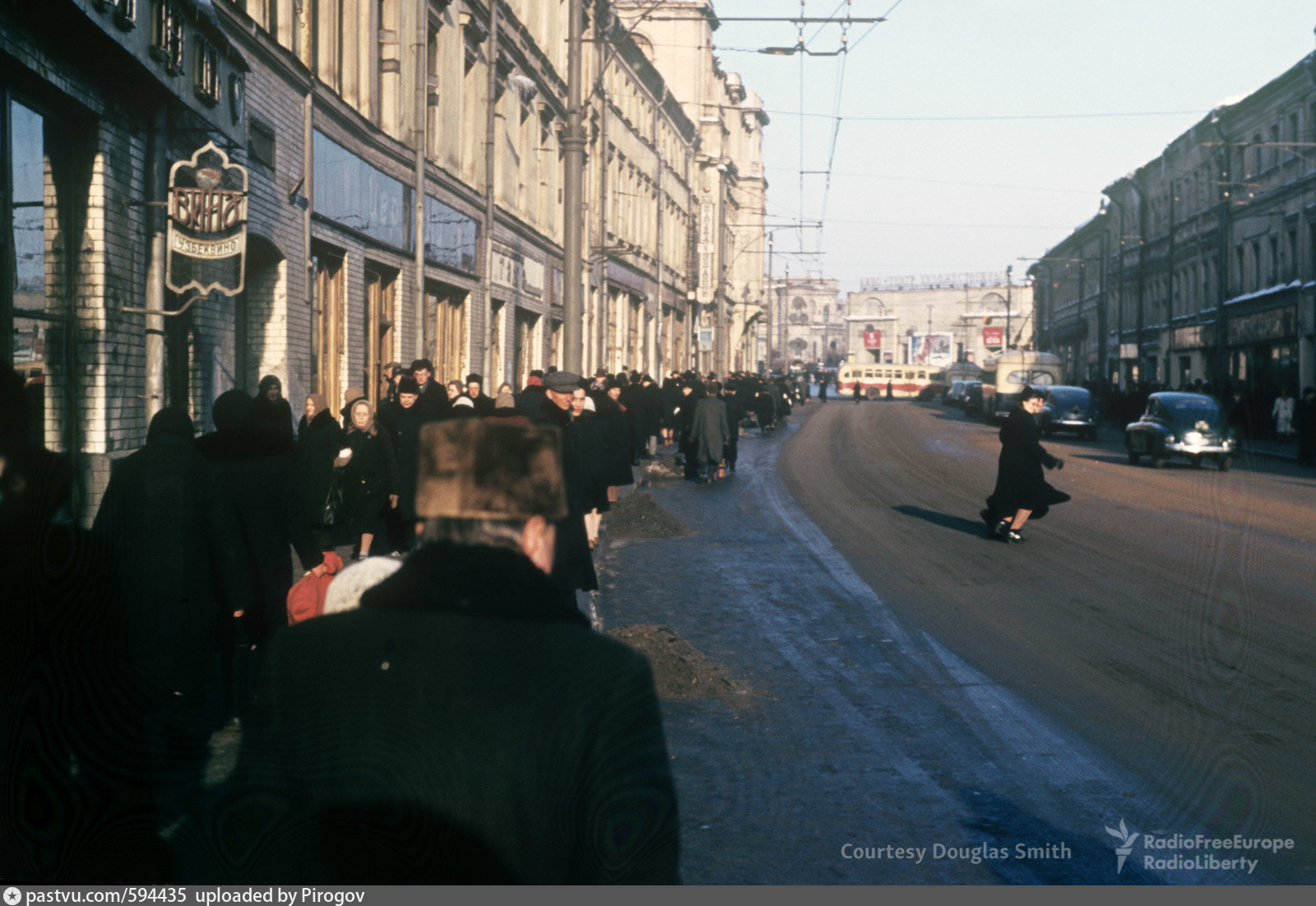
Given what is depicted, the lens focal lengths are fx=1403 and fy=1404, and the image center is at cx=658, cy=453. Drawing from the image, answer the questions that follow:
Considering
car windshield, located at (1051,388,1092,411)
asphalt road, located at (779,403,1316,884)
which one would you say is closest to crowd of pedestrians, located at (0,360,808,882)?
asphalt road, located at (779,403,1316,884)

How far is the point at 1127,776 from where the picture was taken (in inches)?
228

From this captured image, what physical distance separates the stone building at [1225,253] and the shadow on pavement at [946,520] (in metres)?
18.9

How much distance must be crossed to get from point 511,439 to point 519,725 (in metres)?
0.45

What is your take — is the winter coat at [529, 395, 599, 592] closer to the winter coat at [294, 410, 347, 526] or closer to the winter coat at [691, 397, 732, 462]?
the winter coat at [294, 410, 347, 526]

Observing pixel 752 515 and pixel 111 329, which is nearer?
pixel 111 329

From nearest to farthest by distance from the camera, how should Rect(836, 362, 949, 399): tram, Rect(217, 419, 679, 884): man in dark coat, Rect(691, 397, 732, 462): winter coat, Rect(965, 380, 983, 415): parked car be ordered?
1. Rect(217, 419, 679, 884): man in dark coat
2. Rect(691, 397, 732, 462): winter coat
3. Rect(965, 380, 983, 415): parked car
4. Rect(836, 362, 949, 399): tram

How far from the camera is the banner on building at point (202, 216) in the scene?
12.4 m

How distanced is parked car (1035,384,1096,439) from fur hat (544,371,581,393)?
105ft

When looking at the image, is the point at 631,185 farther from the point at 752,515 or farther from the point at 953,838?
the point at 953,838

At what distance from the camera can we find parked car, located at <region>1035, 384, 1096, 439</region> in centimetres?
4125

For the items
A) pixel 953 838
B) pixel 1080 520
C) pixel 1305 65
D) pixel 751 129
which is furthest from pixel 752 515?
pixel 751 129

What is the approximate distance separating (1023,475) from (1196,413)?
1571cm

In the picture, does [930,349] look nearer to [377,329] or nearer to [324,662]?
[377,329]

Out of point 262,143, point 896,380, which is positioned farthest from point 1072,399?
point 896,380
